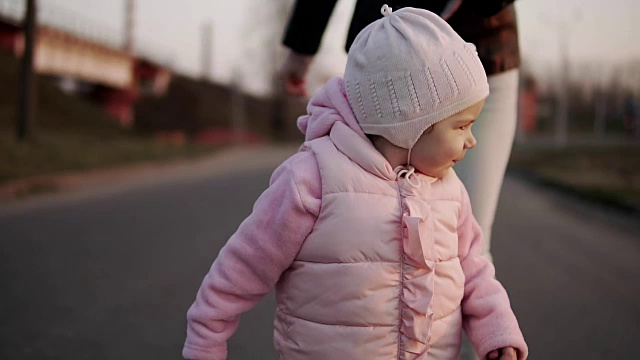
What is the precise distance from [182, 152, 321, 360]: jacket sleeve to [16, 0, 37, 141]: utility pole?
16.2 m

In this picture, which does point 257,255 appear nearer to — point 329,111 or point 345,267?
point 345,267

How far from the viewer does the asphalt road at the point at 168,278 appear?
3.78 meters

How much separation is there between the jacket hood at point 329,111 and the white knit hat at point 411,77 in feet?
0.15

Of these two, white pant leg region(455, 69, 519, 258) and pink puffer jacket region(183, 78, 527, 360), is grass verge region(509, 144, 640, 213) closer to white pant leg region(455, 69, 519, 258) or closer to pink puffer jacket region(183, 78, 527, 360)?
white pant leg region(455, 69, 519, 258)

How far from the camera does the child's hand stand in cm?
194

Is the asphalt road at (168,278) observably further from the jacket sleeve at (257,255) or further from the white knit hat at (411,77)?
the white knit hat at (411,77)

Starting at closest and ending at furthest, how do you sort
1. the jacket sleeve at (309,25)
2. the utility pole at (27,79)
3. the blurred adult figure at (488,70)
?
the blurred adult figure at (488,70), the jacket sleeve at (309,25), the utility pole at (27,79)

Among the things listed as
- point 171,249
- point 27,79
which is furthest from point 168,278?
point 27,79

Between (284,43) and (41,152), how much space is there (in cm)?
1408

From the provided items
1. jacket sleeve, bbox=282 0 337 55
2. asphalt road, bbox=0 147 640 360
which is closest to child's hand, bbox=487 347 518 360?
jacket sleeve, bbox=282 0 337 55

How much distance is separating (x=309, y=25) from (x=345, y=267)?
1103mm

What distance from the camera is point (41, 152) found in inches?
621

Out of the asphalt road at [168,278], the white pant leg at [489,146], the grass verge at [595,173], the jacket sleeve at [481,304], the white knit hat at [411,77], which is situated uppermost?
the white knit hat at [411,77]

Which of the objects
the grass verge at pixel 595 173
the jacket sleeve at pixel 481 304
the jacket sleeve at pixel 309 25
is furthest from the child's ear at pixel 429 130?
the grass verge at pixel 595 173
